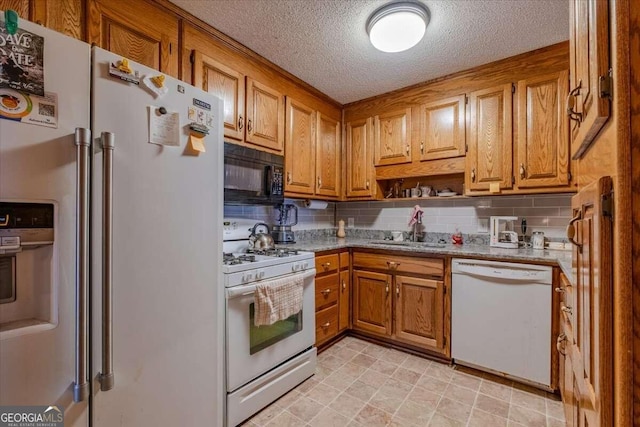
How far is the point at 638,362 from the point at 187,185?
1.35 metres

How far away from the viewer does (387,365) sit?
2213 mm

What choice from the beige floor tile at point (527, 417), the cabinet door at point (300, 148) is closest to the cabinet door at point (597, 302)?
the beige floor tile at point (527, 417)

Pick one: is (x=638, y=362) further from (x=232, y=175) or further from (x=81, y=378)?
(x=232, y=175)

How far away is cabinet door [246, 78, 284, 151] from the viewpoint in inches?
85.9

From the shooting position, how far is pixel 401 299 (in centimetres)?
238

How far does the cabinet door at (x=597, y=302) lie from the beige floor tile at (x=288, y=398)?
1.48 m

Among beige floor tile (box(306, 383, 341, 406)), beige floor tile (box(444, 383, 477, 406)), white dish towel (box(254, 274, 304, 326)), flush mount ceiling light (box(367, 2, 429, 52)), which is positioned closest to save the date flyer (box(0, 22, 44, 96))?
white dish towel (box(254, 274, 304, 326))

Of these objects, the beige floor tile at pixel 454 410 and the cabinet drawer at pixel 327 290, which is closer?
the beige floor tile at pixel 454 410

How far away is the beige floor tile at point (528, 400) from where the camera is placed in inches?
68.2

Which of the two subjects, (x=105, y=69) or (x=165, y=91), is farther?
(x=165, y=91)

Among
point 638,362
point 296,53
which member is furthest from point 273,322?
point 296,53

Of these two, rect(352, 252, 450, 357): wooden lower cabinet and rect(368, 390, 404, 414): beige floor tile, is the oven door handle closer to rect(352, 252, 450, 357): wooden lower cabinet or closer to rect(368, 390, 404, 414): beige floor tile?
rect(368, 390, 404, 414): beige floor tile

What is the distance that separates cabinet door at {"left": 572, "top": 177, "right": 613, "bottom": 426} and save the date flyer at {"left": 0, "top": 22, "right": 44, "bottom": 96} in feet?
4.59

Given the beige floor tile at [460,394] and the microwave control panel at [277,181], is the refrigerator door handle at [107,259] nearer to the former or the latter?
the microwave control panel at [277,181]
